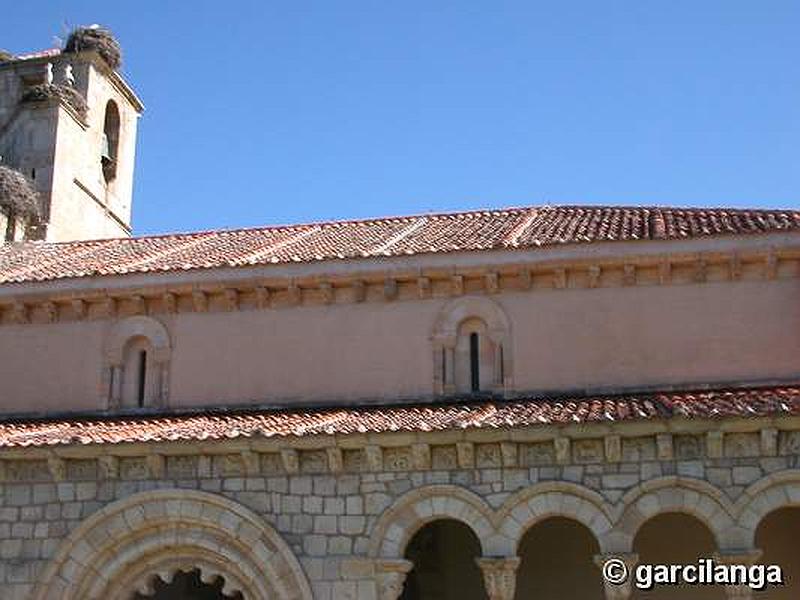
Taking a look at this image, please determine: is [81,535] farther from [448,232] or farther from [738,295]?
[738,295]

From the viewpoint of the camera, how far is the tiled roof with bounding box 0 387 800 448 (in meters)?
12.5

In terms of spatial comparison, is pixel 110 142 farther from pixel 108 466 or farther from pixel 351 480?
pixel 351 480

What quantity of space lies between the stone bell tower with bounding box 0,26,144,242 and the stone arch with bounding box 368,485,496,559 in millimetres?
14641

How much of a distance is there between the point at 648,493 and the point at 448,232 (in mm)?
6196

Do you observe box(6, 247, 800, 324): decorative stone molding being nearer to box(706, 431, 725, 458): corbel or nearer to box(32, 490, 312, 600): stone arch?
box(706, 431, 725, 458): corbel

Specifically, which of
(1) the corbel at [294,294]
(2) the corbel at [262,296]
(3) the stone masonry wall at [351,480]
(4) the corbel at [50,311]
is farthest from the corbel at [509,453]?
(4) the corbel at [50,311]

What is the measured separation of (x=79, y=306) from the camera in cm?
1641

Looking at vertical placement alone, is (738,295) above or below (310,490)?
above

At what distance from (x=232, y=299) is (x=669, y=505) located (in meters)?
6.70

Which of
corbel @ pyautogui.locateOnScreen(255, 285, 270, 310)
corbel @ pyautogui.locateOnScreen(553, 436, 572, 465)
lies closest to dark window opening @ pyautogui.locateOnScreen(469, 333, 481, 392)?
corbel @ pyautogui.locateOnScreen(553, 436, 572, 465)

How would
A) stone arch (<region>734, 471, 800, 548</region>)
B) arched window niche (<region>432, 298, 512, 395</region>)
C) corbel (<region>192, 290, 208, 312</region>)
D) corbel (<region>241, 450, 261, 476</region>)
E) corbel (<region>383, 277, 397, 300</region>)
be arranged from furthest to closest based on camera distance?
corbel (<region>192, 290, 208, 312</region>)
corbel (<region>383, 277, 397, 300</region>)
arched window niche (<region>432, 298, 512, 395</region>)
corbel (<region>241, 450, 261, 476</region>)
stone arch (<region>734, 471, 800, 548</region>)

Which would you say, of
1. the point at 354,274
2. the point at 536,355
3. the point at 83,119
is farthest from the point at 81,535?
the point at 83,119

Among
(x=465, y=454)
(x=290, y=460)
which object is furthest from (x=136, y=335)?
(x=465, y=454)

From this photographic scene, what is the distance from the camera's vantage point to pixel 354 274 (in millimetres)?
15555
